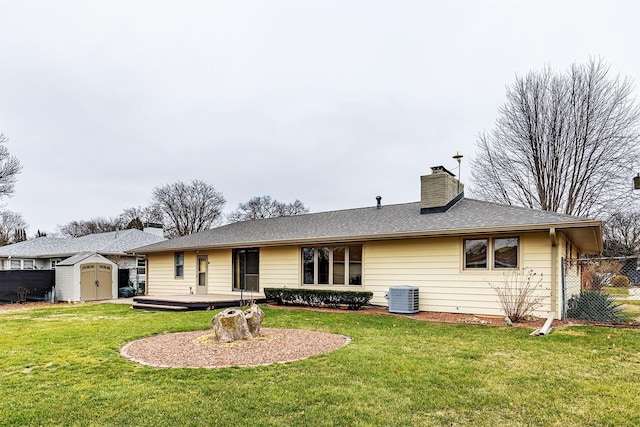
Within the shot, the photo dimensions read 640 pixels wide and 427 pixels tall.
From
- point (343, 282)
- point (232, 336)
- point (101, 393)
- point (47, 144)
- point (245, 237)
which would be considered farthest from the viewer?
point (47, 144)

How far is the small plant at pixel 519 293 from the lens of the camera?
9562 millimetres

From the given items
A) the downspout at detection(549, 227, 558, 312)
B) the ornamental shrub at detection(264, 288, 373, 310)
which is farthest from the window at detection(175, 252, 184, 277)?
the downspout at detection(549, 227, 558, 312)

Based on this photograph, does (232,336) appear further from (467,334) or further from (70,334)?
(467,334)

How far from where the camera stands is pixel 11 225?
1655 inches

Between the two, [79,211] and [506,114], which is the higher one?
[506,114]

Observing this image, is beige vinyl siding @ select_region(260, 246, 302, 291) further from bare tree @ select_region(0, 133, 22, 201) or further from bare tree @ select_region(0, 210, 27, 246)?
bare tree @ select_region(0, 210, 27, 246)

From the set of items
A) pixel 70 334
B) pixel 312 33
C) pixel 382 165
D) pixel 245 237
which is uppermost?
pixel 312 33

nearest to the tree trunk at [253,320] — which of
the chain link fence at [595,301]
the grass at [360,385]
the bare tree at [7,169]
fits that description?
the grass at [360,385]

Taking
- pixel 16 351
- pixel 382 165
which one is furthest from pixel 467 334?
pixel 382 165

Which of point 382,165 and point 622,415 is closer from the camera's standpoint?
point 622,415

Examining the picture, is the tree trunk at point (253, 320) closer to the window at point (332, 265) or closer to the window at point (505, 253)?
the window at point (332, 265)

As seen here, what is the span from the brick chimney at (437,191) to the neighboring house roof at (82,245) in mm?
15246

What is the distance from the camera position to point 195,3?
1074 centimetres

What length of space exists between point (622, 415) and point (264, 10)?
11.3m
